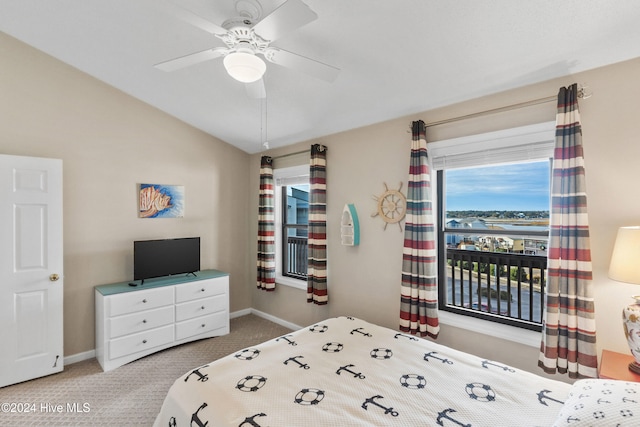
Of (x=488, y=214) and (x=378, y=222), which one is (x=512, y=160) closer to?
(x=488, y=214)

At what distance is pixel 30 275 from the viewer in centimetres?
273

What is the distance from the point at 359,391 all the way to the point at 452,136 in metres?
2.09

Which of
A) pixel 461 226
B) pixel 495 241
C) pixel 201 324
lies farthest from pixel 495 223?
pixel 201 324

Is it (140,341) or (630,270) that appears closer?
(630,270)

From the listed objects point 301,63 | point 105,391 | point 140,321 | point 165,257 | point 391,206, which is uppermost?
point 301,63

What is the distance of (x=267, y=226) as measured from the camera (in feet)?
13.5

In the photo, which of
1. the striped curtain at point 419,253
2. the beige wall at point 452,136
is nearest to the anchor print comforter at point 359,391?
the striped curtain at point 419,253

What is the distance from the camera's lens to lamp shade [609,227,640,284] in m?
1.60

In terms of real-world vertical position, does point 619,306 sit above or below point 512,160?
below

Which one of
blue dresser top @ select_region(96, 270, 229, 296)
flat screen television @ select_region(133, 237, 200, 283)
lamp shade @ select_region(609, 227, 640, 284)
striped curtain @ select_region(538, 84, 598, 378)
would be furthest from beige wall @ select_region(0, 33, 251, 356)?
lamp shade @ select_region(609, 227, 640, 284)

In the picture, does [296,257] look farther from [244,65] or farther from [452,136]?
[244,65]

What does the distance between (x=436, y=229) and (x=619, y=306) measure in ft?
4.13

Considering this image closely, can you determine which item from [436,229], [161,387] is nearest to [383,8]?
[436,229]

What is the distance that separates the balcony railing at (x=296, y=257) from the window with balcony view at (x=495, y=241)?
196 cm
